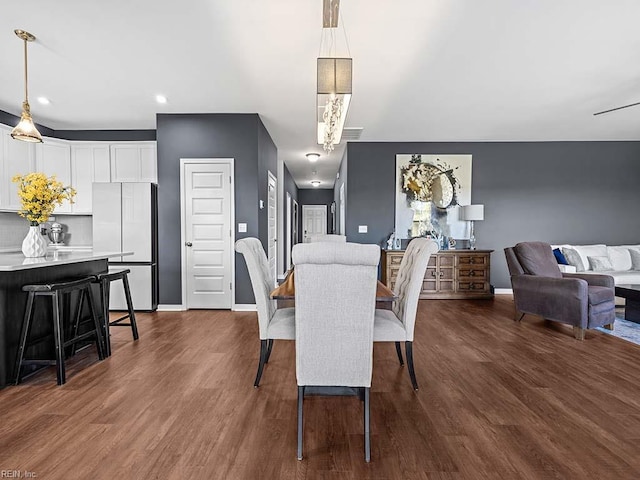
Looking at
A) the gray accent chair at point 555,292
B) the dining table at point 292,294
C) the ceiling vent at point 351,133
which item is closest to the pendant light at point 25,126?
the dining table at point 292,294

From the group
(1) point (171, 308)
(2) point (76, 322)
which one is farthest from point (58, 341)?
(1) point (171, 308)

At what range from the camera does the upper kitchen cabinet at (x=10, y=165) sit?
440 cm

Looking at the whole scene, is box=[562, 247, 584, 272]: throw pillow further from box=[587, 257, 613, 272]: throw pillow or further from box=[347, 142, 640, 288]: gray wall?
box=[347, 142, 640, 288]: gray wall

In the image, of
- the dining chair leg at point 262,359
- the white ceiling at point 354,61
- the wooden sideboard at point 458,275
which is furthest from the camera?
Answer: the wooden sideboard at point 458,275

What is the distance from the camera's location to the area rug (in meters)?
3.45

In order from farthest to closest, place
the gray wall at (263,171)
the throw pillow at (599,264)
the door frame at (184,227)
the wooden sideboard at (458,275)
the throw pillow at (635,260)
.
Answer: the wooden sideboard at (458,275) < the throw pillow at (635,260) < the throw pillow at (599,264) < the gray wall at (263,171) < the door frame at (184,227)

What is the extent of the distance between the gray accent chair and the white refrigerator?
15.4ft

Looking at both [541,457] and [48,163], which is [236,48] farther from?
[48,163]

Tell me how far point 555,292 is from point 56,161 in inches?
273

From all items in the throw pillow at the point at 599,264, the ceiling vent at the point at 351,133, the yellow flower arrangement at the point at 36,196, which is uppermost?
the ceiling vent at the point at 351,133

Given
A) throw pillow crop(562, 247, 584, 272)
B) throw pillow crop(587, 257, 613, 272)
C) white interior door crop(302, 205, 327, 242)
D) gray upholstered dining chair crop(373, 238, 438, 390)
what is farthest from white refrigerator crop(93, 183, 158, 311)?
white interior door crop(302, 205, 327, 242)

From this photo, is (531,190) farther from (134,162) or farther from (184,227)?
(134,162)

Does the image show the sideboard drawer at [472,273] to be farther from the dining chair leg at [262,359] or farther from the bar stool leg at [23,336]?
the bar stool leg at [23,336]

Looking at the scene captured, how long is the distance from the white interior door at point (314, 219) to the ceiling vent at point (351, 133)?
6.57 m
